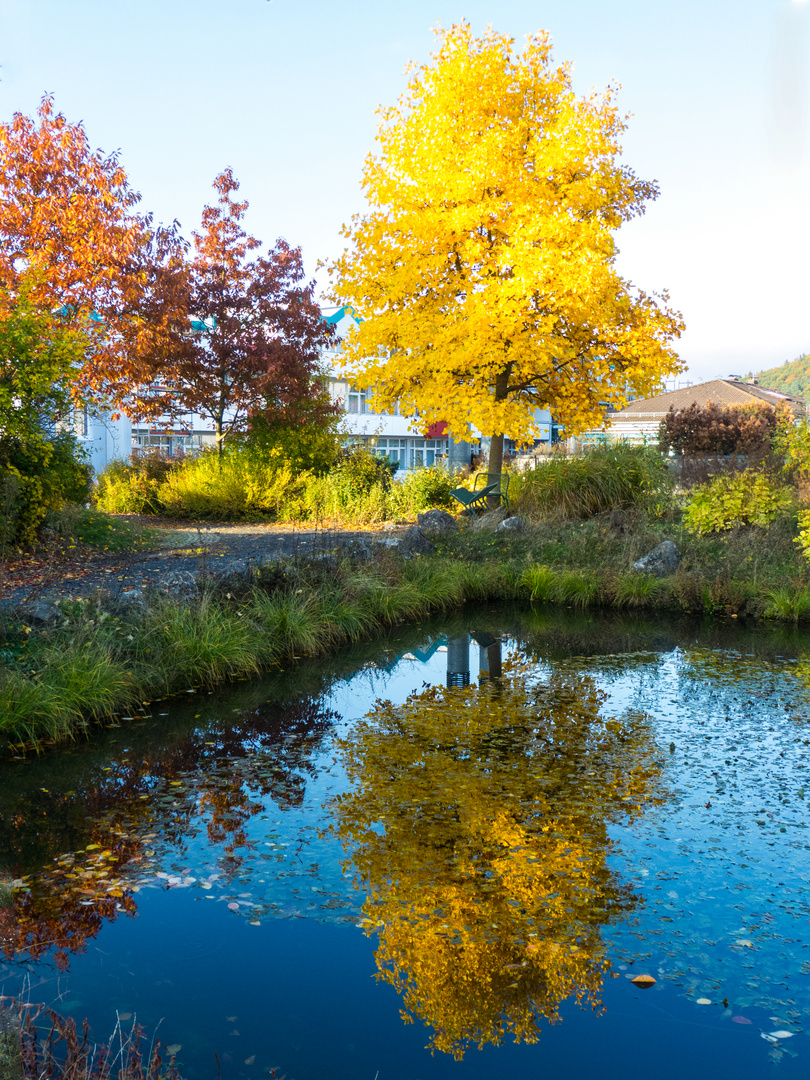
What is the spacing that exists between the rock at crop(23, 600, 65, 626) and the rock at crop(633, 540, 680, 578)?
8.47 meters

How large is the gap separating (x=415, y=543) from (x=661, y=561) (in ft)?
12.3

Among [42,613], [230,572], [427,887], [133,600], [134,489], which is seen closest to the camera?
[427,887]

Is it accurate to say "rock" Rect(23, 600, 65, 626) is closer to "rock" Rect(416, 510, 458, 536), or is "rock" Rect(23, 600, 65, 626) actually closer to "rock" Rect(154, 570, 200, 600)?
"rock" Rect(154, 570, 200, 600)

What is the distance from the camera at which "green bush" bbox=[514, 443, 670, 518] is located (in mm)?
15188

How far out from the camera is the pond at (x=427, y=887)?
307 centimetres

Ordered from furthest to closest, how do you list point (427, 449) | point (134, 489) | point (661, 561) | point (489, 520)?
1. point (427, 449)
2. point (134, 489)
3. point (489, 520)
4. point (661, 561)

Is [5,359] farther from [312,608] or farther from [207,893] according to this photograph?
[207,893]

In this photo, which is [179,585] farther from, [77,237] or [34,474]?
[77,237]

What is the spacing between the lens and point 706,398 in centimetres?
4234

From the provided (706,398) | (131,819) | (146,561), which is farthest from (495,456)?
(706,398)

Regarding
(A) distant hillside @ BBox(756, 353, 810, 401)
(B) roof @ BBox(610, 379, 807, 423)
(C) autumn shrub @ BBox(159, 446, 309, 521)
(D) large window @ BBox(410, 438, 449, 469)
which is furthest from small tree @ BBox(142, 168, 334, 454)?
(A) distant hillside @ BBox(756, 353, 810, 401)

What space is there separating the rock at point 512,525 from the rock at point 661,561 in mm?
2166

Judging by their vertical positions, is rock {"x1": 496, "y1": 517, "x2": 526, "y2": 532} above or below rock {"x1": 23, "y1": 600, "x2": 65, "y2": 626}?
above

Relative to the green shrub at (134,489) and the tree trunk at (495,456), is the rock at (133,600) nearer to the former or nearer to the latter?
the green shrub at (134,489)
